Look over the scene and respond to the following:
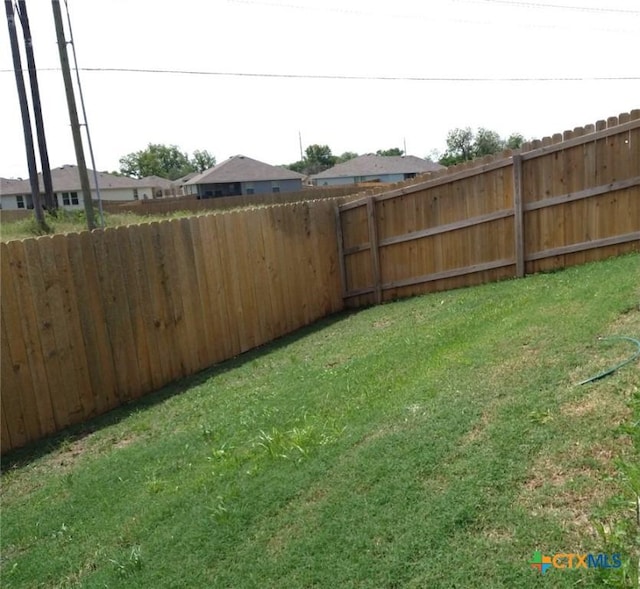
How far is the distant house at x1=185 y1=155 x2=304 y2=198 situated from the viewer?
169ft

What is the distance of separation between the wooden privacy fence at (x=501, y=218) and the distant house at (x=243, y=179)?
43.4m

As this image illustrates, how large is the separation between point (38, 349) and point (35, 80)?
1478 cm

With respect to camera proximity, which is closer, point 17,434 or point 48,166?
point 17,434

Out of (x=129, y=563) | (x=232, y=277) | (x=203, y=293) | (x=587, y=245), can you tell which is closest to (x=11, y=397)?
(x=203, y=293)

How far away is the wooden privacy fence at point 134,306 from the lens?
16.3 ft

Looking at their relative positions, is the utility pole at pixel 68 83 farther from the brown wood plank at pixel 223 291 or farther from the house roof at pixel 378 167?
the house roof at pixel 378 167

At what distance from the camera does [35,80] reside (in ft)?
55.2

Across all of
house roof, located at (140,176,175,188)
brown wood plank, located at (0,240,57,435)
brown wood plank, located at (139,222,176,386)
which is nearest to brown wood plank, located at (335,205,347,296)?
brown wood plank, located at (139,222,176,386)

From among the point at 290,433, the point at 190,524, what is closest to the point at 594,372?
the point at 290,433

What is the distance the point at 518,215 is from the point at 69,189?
46659mm

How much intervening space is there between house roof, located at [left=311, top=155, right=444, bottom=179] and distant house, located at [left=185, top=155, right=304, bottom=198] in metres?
10.3

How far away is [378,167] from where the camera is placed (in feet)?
201

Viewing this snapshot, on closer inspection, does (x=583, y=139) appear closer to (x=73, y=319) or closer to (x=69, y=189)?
(x=73, y=319)

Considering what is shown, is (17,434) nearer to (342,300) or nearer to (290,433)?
(290,433)
